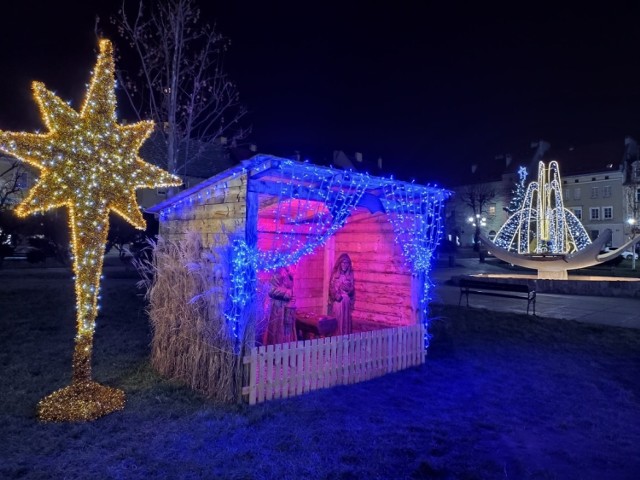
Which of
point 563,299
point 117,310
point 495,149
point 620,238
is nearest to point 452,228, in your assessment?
point 495,149

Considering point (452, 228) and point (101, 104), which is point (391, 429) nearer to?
point (101, 104)

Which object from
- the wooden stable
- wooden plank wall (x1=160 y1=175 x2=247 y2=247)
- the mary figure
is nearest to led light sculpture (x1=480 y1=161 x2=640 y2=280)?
the wooden stable

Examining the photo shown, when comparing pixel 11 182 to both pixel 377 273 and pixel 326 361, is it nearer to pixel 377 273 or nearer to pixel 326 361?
pixel 377 273

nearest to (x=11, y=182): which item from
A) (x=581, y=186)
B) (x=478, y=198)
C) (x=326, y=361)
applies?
(x=326, y=361)

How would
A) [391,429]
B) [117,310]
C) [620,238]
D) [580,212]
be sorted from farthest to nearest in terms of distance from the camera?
[580,212]
[620,238]
[117,310]
[391,429]

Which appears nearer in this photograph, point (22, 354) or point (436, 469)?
point (436, 469)

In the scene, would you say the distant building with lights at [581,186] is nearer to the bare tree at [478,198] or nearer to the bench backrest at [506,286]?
the bare tree at [478,198]

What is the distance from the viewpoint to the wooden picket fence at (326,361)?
599 centimetres

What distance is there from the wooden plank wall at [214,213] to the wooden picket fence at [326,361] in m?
1.76

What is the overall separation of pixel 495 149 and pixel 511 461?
194 ft

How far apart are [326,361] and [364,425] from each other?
1.50 m

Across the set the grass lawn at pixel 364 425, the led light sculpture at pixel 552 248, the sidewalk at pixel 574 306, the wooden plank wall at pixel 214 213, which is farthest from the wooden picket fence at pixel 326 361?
the led light sculpture at pixel 552 248

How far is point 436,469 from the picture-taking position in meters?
4.28

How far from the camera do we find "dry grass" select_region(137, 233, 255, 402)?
600 centimetres
